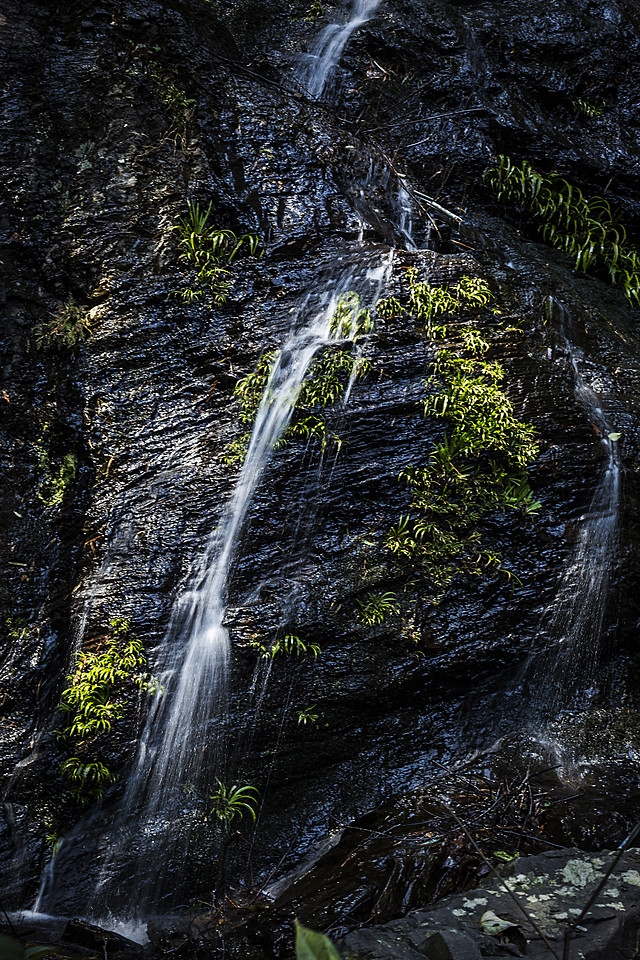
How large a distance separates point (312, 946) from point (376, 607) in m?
3.26

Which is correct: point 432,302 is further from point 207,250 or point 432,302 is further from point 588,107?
point 588,107

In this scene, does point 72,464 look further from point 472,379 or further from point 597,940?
point 597,940

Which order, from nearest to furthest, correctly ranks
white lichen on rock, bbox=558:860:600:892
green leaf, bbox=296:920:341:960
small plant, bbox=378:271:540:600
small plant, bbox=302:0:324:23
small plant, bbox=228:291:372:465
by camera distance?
green leaf, bbox=296:920:341:960 < white lichen on rock, bbox=558:860:600:892 < small plant, bbox=378:271:540:600 < small plant, bbox=228:291:372:465 < small plant, bbox=302:0:324:23

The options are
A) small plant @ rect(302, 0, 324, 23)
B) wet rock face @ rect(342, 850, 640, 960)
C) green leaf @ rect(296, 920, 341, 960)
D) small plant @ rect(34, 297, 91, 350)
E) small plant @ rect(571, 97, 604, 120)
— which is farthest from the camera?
small plant @ rect(302, 0, 324, 23)

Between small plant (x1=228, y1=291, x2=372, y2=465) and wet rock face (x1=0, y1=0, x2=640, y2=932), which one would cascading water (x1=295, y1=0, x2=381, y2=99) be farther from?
small plant (x1=228, y1=291, x2=372, y2=465)

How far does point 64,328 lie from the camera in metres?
4.99

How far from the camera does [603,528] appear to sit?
15.4 ft

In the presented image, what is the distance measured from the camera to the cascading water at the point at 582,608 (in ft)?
15.0

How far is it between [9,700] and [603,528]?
14.2 ft

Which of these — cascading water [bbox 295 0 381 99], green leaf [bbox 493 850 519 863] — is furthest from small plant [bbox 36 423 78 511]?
cascading water [bbox 295 0 381 99]

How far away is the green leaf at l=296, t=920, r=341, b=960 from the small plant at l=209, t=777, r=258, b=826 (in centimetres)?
317

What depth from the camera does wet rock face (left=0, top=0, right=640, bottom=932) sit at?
4.24 m

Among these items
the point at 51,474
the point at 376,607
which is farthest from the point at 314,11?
the point at 376,607

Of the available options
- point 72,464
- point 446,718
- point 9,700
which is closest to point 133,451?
point 72,464
